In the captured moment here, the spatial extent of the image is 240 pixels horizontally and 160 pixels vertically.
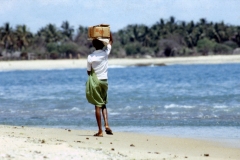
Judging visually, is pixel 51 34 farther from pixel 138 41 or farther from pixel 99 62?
pixel 99 62

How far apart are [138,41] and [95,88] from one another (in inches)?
3914

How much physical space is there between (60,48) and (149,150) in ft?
291

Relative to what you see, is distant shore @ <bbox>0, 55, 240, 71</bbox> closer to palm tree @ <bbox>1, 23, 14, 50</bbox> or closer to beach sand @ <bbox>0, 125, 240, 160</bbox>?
palm tree @ <bbox>1, 23, 14, 50</bbox>

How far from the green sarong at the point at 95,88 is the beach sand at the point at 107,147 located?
0.56 metres

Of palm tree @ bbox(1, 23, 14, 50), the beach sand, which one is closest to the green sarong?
the beach sand

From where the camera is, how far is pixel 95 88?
9.49 metres

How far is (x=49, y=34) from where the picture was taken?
4134 inches

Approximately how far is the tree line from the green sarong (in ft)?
251

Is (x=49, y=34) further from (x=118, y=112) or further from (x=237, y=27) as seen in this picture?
(x=118, y=112)

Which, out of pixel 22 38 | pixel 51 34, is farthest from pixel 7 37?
pixel 51 34

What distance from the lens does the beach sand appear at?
688 cm

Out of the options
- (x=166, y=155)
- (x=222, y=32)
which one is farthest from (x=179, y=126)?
(x=222, y=32)

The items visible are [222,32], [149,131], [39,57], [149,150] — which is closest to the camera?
[149,150]

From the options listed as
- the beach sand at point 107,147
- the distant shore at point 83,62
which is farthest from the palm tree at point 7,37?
the beach sand at point 107,147
